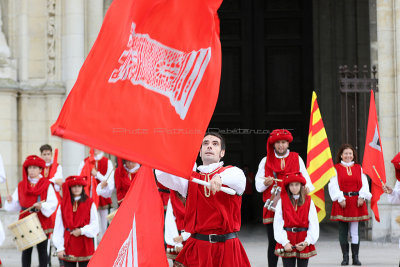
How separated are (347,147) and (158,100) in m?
7.66

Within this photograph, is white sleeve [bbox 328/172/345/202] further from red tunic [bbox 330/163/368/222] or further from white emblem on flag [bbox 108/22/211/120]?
white emblem on flag [bbox 108/22/211/120]

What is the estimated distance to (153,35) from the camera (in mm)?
5668

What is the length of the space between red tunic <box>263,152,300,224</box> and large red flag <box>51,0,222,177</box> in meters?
5.12

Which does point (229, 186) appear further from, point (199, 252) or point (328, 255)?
point (328, 255)

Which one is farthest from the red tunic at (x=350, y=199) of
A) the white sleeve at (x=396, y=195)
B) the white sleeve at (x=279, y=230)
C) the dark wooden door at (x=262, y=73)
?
the dark wooden door at (x=262, y=73)

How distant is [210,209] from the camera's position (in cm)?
643

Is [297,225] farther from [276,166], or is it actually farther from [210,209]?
[210,209]

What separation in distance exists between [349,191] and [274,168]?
217 cm

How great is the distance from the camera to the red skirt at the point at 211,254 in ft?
21.2

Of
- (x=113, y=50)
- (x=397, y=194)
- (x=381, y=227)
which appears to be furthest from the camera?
(x=381, y=227)

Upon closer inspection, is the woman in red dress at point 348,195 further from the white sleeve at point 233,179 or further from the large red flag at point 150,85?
the large red flag at point 150,85

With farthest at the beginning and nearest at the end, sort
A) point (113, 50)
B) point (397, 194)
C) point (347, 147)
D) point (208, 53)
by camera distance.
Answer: point (347, 147) → point (397, 194) → point (208, 53) → point (113, 50)

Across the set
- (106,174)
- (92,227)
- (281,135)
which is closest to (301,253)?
(281,135)

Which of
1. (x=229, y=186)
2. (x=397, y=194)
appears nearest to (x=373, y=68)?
(x=397, y=194)
